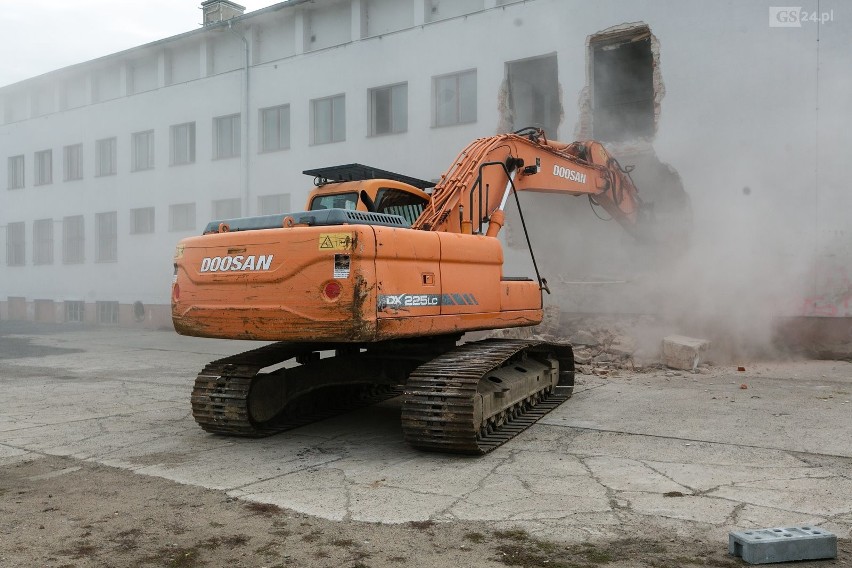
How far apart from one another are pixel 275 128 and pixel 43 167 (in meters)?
13.4

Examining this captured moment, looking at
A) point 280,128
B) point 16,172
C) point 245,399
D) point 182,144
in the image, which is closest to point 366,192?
point 245,399

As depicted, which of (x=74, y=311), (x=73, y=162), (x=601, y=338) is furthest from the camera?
(x=73, y=162)

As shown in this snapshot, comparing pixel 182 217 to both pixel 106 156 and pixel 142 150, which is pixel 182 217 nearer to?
pixel 142 150

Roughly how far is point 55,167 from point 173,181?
7607mm

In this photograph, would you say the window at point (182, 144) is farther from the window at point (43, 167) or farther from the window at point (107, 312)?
the window at point (43, 167)

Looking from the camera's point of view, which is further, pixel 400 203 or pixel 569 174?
pixel 569 174

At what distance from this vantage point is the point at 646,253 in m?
14.5

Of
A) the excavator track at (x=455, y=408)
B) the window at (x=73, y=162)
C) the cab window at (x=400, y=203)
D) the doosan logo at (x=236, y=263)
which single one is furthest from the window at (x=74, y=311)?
the excavator track at (x=455, y=408)

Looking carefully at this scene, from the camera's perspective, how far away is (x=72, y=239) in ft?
90.6

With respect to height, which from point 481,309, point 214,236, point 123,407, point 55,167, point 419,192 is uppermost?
point 55,167

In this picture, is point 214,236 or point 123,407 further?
point 123,407

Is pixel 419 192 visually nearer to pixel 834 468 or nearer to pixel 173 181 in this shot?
pixel 834 468

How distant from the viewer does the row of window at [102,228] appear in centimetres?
2241

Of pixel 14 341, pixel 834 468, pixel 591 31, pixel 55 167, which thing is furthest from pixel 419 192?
pixel 55 167
